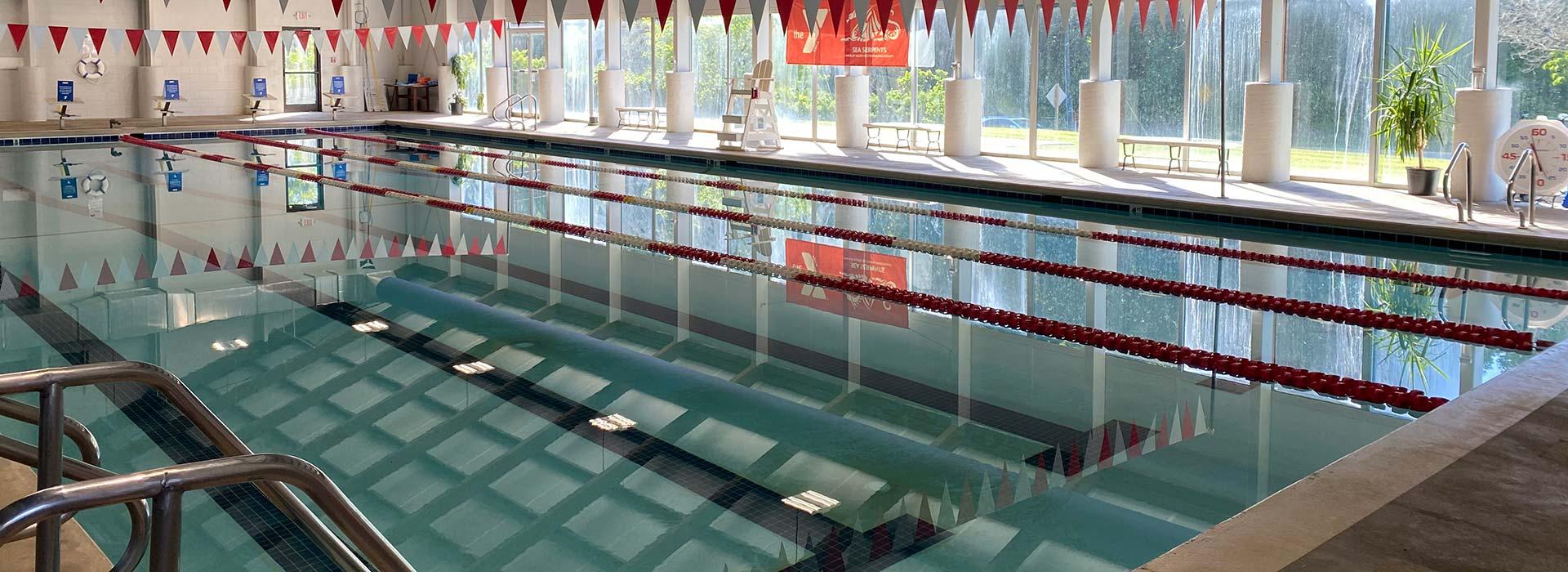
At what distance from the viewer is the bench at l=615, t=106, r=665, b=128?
19281 mm

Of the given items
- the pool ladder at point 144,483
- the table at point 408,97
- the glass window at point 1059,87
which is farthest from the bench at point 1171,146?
the table at point 408,97

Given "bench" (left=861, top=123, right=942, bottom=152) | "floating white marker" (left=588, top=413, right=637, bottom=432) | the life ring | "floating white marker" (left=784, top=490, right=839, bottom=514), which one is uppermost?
the life ring

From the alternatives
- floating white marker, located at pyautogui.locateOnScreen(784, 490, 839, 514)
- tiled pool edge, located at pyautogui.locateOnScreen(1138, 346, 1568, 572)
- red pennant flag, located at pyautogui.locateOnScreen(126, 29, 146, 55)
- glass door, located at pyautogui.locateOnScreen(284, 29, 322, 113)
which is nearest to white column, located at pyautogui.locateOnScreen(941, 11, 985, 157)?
tiled pool edge, located at pyautogui.locateOnScreen(1138, 346, 1568, 572)

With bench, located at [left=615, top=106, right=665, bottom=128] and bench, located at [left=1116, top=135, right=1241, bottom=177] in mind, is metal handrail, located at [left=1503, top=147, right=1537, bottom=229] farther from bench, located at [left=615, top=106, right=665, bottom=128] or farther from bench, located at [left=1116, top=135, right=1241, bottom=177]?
bench, located at [left=615, top=106, right=665, bottom=128]

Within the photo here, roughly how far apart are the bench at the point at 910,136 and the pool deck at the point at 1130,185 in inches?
12.1

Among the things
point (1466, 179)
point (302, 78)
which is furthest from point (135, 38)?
point (1466, 179)

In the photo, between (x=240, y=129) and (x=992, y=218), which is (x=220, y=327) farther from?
(x=240, y=129)

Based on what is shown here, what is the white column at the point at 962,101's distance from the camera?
46.5 ft

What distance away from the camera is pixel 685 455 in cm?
414

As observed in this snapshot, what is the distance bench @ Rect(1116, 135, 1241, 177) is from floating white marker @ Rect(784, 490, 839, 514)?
8.98 meters

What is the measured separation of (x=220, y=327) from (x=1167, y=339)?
176 inches

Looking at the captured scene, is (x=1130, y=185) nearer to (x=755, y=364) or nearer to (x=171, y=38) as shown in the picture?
(x=755, y=364)

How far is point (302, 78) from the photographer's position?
24.0 m

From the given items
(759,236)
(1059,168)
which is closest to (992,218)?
(759,236)
